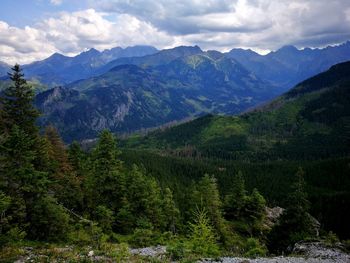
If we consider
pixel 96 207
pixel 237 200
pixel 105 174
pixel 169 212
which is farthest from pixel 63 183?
pixel 237 200

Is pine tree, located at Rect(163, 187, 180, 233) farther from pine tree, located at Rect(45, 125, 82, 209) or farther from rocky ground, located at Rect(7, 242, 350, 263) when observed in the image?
rocky ground, located at Rect(7, 242, 350, 263)

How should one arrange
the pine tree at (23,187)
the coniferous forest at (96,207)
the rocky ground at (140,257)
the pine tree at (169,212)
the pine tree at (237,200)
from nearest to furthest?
the rocky ground at (140,257) < the coniferous forest at (96,207) < the pine tree at (23,187) < the pine tree at (169,212) < the pine tree at (237,200)

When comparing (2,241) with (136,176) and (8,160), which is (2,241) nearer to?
(8,160)

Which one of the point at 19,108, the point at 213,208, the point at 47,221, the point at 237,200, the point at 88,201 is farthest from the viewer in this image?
the point at 237,200

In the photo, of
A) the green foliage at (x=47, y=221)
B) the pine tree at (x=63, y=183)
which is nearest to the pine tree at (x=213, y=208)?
the pine tree at (x=63, y=183)

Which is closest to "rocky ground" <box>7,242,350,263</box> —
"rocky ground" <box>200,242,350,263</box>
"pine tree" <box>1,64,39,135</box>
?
"rocky ground" <box>200,242,350,263</box>

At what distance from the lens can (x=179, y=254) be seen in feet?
77.9

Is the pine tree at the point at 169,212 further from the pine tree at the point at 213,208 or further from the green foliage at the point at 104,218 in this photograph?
the green foliage at the point at 104,218

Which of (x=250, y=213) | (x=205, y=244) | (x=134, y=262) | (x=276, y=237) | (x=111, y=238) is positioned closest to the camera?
(x=134, y=262)

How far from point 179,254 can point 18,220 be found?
15198mm

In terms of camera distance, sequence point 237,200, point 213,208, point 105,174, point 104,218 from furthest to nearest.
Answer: point 237,200 → point 213,208 → point 105,174 → point 104,218

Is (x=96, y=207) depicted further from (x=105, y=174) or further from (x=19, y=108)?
(x=19, y=108)

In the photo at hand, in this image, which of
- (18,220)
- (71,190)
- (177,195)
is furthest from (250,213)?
(18,220)

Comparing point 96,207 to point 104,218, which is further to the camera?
point 96,207
